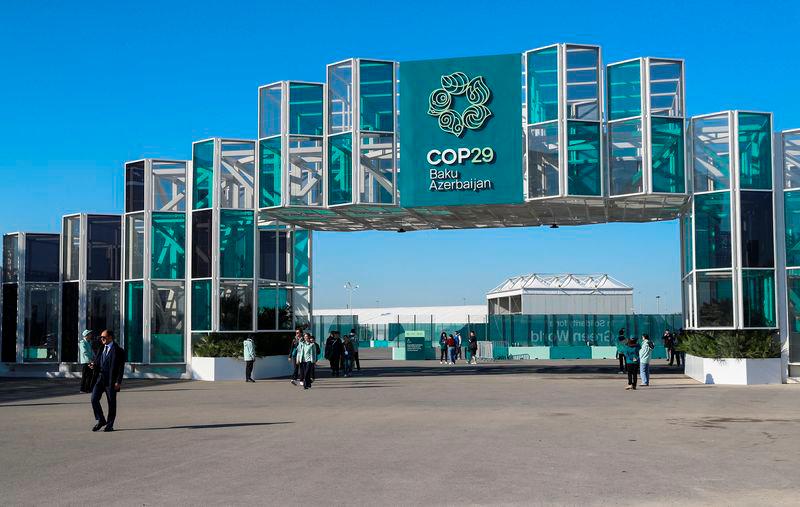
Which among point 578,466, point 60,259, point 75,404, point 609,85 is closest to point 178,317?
point 60,259

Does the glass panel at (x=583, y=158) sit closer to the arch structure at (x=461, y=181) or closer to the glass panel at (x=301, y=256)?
the arch structure at (x=461, y=181)

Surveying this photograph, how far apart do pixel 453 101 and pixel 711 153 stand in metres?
8.52

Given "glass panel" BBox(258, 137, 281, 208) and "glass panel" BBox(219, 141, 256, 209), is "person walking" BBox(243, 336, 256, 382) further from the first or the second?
"glass panel" BBox(219, 141, 256, 209)

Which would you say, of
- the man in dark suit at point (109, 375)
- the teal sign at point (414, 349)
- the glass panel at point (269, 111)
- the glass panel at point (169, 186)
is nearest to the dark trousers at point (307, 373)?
the glass panel at point (269, 111)

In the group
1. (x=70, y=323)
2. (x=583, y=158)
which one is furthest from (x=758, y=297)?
(x=70, y=323)

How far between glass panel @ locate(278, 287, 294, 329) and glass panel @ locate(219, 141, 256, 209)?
4095mm

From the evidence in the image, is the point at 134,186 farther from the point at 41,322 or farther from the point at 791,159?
the point at 791,159

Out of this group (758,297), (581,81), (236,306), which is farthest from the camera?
(236,306)

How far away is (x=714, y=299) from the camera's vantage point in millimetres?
29953

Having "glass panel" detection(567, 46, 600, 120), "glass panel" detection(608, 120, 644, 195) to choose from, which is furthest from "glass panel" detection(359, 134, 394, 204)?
"glass panel" detection(608, 120, 644, 195)

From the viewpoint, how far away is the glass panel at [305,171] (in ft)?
106

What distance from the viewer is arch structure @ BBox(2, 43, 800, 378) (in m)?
29.7

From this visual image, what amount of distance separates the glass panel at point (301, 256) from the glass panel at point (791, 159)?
58.8 feet

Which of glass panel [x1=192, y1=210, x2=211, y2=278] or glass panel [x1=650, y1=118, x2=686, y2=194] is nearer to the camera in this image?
glass panel [x1=650, y1=118, x2=686, y2=194]
